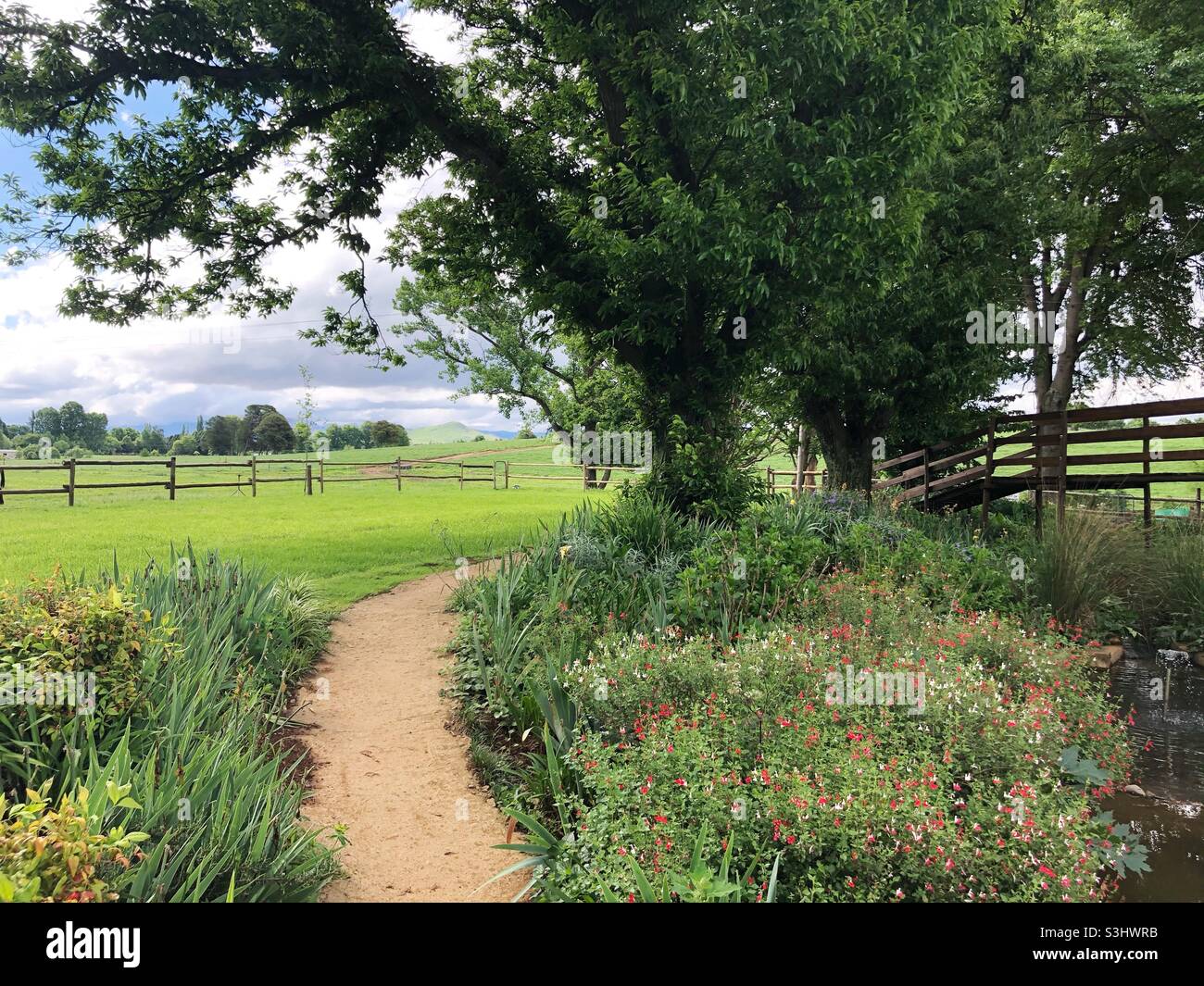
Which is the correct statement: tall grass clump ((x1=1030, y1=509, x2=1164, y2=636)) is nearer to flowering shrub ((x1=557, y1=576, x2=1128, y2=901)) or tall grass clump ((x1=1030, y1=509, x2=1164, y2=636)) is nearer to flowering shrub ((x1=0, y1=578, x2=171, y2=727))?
flowering shrub ((x1=557, y1=576, x2=1128, y2=901))

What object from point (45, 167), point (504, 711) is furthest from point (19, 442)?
point (504, 711)

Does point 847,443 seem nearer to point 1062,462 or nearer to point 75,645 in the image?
point 1062,462

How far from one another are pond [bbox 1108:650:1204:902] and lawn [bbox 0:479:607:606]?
730 cm

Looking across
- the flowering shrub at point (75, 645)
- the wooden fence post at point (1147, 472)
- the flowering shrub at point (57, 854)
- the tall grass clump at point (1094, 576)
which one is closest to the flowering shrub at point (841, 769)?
the flowering shrub at point (57, 854)

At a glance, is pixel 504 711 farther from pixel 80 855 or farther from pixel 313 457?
pixel 313 457

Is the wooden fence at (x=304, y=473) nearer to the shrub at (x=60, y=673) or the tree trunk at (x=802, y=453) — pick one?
the tree trunk at (x=802, y=453)

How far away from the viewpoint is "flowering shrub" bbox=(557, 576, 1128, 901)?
3006mm

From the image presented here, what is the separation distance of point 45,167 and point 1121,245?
80.5 feet

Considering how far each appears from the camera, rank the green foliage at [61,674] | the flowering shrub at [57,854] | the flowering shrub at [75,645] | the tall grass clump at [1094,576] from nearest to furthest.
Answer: the flowering shrub at [57,854], the green foliage at [61,674], the flowering shrub at [75,645], the tall grass clump at [1094,576]

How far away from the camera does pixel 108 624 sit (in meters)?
3.80

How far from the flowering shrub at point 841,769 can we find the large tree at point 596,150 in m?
5.75

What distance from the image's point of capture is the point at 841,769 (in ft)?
10.9

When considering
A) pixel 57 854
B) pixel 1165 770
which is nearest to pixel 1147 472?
pixel 1165 770

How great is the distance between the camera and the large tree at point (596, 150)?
874 cm
